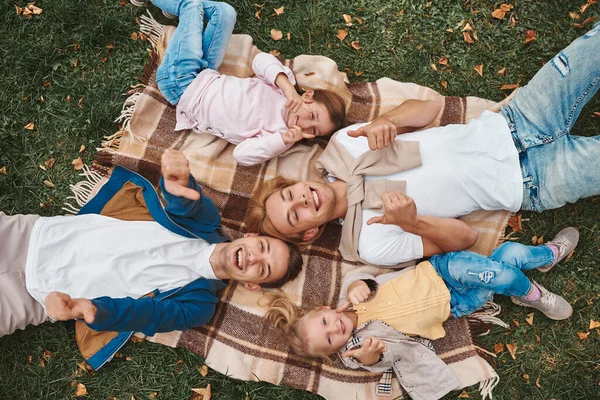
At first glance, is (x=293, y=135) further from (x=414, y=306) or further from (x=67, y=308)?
(x=67, y=308)

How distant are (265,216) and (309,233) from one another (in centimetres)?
38

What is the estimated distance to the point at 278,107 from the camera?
4.30 m

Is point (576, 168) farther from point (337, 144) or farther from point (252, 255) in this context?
point (252, 255)

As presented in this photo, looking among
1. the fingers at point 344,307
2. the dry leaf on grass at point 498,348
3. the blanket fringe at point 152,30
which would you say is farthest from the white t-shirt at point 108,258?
the dry leaf on grass at point 498,348

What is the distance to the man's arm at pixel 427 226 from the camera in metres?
3.54

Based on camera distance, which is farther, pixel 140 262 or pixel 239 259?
pixel 140 262

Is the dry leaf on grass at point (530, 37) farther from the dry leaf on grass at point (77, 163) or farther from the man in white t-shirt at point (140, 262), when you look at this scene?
the dry leaf on grass at point (77, 163)

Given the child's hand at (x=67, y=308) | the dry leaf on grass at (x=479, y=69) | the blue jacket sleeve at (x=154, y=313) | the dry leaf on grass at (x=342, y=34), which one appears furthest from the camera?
the dry leaf on grass at (x=342, y=34)

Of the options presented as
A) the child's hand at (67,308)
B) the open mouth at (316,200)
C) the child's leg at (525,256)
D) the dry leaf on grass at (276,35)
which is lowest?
the child's hand at (67,308)

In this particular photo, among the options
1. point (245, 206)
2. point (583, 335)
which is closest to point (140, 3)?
point (245, 206)

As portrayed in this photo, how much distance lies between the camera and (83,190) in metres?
4.34

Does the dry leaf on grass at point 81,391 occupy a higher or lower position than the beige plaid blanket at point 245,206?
lower

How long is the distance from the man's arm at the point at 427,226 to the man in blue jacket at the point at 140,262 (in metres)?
0.90

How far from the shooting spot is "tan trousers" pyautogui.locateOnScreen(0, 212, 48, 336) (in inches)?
148
